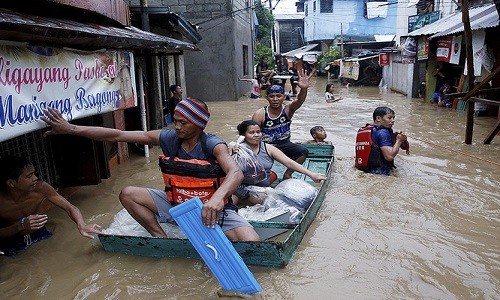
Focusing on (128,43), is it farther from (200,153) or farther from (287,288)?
(287,288)

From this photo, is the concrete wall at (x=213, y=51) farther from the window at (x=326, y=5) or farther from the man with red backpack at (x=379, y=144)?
the window at (x=326, y=5)

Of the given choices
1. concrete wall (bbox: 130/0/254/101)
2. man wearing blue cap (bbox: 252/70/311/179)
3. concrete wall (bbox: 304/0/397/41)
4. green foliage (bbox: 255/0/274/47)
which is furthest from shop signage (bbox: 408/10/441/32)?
man wearing blue cap (bbox: 252/70/311/179)

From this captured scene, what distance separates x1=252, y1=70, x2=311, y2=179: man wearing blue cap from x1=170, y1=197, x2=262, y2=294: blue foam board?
2.85 meters

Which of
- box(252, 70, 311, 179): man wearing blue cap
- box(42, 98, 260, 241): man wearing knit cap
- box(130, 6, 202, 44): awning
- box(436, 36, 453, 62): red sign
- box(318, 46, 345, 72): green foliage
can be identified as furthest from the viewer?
box(318, 46, 345, 72): green foliage

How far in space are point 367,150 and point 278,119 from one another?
149 cm

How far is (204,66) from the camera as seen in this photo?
1802 centimetres

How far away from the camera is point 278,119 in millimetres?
5895

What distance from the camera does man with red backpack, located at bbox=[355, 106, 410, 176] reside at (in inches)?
237

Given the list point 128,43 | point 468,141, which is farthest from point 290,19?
point 128,43

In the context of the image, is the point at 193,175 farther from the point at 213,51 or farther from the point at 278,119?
the point at 213,51

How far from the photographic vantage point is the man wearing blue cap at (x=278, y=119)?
570cm

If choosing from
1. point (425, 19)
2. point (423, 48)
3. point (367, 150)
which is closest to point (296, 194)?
point (367, 150)

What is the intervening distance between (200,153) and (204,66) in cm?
1505

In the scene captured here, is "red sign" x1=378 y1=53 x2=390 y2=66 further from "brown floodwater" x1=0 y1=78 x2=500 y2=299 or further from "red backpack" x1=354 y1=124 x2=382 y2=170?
"red backpack" x1=354 y1=124 x2=382 y2=170
